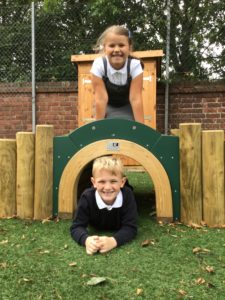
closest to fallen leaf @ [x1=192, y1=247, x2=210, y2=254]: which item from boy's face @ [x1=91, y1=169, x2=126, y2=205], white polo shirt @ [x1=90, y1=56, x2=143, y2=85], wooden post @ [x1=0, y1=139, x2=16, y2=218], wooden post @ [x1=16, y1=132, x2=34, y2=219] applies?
boy's face @ [x1=91, y1=169, x2=126, y2=205]

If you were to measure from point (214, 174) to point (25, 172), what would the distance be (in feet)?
4.94

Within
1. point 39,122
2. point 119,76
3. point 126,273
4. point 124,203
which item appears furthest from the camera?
point 39,122

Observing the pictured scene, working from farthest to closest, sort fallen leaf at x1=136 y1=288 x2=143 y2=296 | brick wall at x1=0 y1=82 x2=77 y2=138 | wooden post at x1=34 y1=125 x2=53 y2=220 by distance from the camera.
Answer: brick wall at x1=0 y1=82 x2=77 y2=138, wooden post at x1=34 y1=125 x2=53 y2=220, fallen leaf at x1=136 y1=288 x2=143 y2=296

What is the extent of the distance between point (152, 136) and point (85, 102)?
4.00 meters

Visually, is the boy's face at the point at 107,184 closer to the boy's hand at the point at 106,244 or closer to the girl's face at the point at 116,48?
the boy's hand at the point at 106,244

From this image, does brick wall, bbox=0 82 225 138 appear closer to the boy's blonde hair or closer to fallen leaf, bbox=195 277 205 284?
the boy's blonde hair

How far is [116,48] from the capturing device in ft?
11.4

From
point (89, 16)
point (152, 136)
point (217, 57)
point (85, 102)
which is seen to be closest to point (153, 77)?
point (85, 102)

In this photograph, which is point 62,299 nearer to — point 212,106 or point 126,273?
point 126,273

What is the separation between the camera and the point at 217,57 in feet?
25.9

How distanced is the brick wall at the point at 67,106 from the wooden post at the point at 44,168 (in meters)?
4.82

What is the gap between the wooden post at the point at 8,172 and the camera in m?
3.24

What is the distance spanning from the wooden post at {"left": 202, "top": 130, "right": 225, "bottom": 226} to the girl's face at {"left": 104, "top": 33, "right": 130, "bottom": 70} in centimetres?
108

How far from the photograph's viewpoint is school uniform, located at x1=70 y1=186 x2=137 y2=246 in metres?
2.68
